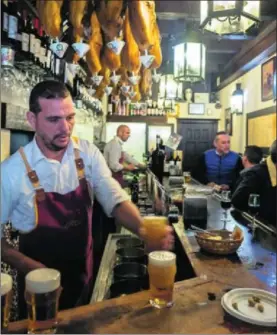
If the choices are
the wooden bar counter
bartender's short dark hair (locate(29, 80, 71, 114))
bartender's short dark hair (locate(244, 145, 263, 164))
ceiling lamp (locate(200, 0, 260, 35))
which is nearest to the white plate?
the wooden bar counter

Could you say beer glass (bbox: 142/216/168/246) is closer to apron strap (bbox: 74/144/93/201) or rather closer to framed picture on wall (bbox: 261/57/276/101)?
apron strap (bbox: 74/144/93/201)

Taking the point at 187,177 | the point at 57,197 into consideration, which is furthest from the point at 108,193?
the point at 187,177

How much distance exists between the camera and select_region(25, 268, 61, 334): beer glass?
1.77ft

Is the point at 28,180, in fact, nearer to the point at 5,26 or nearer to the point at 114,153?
the point at 114,153

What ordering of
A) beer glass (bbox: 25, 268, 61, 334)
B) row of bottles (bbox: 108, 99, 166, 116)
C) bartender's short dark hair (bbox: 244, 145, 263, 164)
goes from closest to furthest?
beer glass (bbox: 25, 268, 61, 334), row of bottles (bbox: 108, 99, 166, 116), bartender's short dark hair (bbox: 244, 145, 263, 164)

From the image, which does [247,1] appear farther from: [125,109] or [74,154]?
[125,109]

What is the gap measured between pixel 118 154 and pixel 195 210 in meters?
0.48

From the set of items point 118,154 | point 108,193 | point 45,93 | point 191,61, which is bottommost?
point 108,193

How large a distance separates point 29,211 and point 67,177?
4.5 inches

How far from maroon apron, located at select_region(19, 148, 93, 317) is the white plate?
345 millimetres

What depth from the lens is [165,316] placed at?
0.62m

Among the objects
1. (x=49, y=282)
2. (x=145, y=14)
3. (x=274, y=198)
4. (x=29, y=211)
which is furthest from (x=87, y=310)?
(x=274, y=198)

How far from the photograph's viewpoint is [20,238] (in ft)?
2.37

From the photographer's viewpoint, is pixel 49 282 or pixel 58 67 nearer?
pixel 49 282
